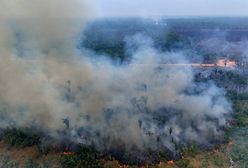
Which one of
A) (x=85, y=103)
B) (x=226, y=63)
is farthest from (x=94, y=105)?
(x=226, y=63)

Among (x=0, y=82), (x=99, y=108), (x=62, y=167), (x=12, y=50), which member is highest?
(x=12, y=50)

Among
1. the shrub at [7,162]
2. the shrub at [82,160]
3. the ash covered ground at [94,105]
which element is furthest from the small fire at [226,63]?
the shrub at [7,162]

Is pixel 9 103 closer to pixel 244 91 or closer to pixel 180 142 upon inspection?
pixel 180 142

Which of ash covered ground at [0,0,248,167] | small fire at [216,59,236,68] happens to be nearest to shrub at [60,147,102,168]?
ash covered ground at [0,0,248,167]

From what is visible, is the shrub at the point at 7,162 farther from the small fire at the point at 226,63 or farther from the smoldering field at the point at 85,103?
the small fire at the point at 226,63

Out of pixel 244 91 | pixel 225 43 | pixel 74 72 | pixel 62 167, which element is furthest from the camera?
pixel 225 43

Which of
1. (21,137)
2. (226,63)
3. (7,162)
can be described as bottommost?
(7,162)

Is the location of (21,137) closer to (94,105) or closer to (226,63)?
(94,105)

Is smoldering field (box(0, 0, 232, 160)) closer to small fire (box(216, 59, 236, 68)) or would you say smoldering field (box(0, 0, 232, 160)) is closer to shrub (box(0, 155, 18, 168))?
shrub (box(0, 155, 18, 168))

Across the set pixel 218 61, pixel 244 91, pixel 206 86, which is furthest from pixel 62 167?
pixel 218 61

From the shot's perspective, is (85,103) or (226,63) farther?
(226,63)
